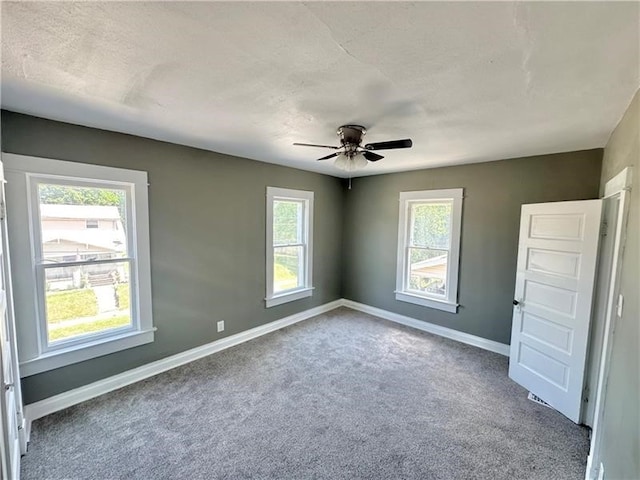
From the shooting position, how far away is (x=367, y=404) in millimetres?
2594

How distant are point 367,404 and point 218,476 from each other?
4.33ft

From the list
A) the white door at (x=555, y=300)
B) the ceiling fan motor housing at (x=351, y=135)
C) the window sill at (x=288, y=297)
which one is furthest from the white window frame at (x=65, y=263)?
the white door at (x=555, y=300)

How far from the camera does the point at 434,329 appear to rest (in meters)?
4.22

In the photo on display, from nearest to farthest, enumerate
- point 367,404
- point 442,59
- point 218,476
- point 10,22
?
point 10,22 → point 442,59 → point 218,476 → point 367,404

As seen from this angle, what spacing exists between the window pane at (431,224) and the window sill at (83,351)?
12.2ft

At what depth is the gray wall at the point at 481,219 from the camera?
319 centimetres

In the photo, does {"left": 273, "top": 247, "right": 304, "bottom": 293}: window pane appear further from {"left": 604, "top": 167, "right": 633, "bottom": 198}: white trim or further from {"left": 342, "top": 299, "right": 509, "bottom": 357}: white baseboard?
{"left": 604, "top": 167, "right": 633, "bottom": 198}: white trim

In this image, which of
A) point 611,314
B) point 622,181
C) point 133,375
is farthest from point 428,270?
point 133,375

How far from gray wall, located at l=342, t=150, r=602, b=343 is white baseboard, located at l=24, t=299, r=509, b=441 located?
0.36ft

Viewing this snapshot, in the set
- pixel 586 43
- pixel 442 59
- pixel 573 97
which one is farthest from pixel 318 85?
pixel 573 97

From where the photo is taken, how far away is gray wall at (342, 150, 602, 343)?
319 centimetres

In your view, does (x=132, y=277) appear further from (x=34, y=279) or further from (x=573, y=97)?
(x=573, y=97)

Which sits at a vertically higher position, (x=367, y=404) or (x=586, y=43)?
(x=586, y=43)

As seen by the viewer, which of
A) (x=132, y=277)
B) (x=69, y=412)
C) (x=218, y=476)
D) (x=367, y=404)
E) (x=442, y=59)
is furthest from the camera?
(x=132, y=277)
